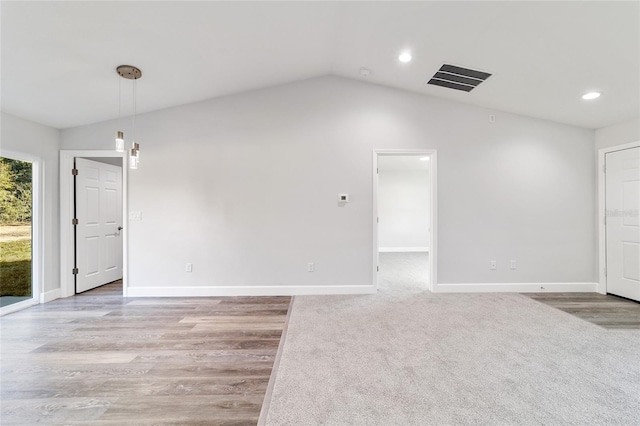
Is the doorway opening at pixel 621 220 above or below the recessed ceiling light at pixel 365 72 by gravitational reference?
below

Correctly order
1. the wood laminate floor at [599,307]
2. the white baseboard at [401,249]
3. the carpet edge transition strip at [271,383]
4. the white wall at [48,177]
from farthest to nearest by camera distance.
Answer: the white baseboard at [401,249], the white wall at [48,177], the wood laminate floor at [599,307], the carpet edge transition strip at [271,383]

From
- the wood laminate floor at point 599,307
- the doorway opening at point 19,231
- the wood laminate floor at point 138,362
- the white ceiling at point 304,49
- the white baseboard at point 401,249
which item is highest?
the white ceiling at point 304,49

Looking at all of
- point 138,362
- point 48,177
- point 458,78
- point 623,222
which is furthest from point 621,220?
point 48,177

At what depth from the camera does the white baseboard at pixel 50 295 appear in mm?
Answer: 3369

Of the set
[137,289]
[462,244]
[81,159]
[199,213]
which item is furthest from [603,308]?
[81,159]

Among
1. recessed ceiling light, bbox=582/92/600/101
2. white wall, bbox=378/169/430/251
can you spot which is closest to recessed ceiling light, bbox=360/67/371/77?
recessed ceiling light, bbox=582/92/600/101

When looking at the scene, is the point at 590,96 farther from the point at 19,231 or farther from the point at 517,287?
the point at 19,231

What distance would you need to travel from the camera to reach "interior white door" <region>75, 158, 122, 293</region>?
3.74 metres

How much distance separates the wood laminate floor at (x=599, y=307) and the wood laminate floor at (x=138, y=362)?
3411 mm

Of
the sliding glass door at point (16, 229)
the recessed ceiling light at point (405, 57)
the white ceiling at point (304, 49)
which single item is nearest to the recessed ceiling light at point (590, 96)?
the white ceiling at point (304, 49)

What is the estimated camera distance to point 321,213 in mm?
3705

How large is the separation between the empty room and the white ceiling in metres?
0.02

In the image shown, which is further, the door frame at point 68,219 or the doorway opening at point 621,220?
the door frame at point 68,219

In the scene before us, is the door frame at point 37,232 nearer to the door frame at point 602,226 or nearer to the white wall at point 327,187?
the white wall at point 327,187
